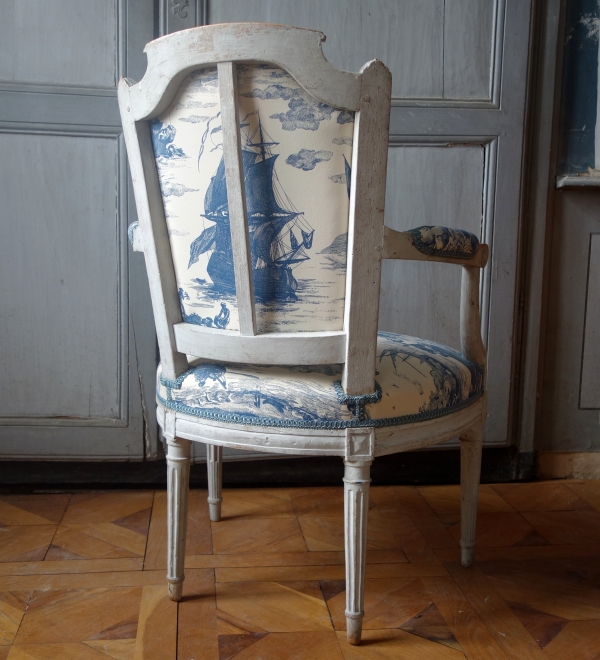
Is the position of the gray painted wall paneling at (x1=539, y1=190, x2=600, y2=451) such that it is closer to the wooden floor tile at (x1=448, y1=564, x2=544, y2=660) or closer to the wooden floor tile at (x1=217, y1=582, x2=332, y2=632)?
the wooden floor tile at (x1=448, y1=564, x2=544, y2=660)

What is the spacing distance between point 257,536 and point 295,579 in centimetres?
19

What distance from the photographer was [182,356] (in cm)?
103

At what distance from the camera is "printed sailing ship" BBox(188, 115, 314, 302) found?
2.85 feet

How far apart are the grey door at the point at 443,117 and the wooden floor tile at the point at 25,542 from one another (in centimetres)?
90

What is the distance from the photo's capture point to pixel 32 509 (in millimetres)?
1497

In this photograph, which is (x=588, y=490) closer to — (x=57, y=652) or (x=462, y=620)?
(x=462, y=620)

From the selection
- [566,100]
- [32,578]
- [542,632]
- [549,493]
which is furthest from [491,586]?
[566,100]

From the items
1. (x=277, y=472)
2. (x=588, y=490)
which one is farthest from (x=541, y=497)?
(x=277, y=472)

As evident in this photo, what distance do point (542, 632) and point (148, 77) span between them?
1033 mm

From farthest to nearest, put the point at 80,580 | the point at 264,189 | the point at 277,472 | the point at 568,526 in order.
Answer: the point at 277,472
the point at 568,526
the point at 80,580
the point at 264,189

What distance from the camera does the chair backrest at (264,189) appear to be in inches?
32.7

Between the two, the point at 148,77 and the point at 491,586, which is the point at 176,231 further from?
the point at 491,586

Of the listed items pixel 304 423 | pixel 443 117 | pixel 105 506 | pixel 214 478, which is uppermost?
pixel 443 117

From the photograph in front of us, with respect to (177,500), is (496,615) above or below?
below
